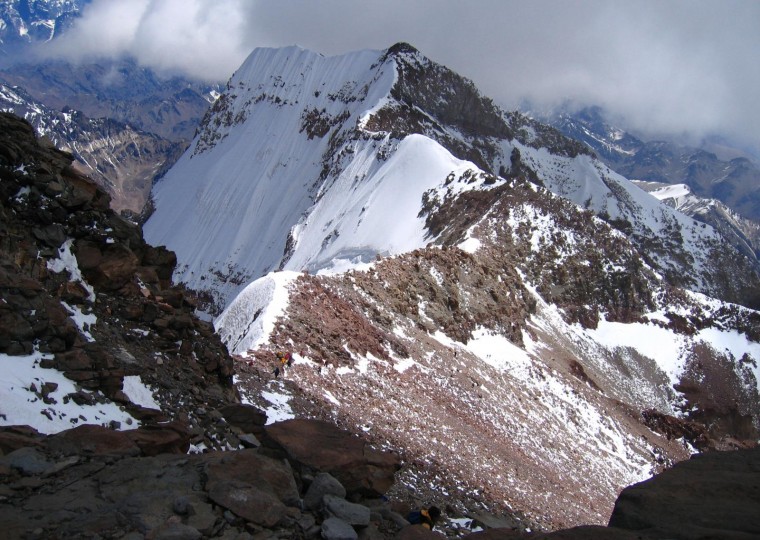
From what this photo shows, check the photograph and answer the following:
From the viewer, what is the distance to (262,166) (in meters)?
125

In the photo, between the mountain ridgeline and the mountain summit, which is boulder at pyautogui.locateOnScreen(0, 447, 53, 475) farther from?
the mountain summit

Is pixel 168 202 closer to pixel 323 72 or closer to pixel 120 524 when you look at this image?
pixel 323 72

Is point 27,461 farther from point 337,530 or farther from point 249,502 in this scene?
point 337,530

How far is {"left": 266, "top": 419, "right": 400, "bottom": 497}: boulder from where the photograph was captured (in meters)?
8.48

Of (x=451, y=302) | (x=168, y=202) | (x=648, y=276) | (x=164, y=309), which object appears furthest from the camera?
(x=168, y=202)

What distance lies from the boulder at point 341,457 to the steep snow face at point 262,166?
66.9 m

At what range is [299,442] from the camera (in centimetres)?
886

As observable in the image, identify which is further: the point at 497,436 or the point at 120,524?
the point at 497,436

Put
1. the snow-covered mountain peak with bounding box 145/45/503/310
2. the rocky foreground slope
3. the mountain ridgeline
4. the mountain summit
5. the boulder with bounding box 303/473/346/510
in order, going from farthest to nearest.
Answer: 1. the mountain summit
2. the snow-covered mountain peak with bounding box 145/45/503/310
3. the mountain ridgeline
4. the boulder with bounding box 303/473/346/510
5. the rocky foreground slope

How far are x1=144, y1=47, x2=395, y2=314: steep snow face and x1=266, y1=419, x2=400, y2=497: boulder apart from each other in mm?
66865

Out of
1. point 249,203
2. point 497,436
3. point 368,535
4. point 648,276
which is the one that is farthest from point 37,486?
point 249,203

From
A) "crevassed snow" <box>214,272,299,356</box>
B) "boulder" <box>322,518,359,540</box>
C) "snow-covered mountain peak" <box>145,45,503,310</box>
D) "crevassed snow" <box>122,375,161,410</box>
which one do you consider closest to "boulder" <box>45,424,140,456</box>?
"crevassed snow" <box>122,375,161,410</box>

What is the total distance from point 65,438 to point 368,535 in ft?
15.0

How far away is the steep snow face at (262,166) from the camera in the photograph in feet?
333
